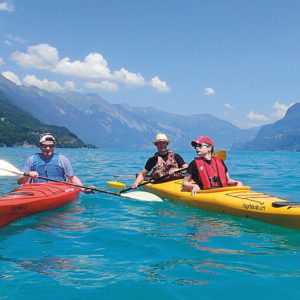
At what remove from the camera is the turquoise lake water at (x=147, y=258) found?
3.33 metres

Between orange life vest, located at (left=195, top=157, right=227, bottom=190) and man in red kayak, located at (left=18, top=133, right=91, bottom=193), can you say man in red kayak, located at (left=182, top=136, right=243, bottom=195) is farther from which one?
man in red kayak, located at (left=18, top=133, right=91, bottom=193)

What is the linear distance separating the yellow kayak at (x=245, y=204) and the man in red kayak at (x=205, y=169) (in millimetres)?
250

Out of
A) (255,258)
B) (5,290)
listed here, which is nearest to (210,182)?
(255,258)

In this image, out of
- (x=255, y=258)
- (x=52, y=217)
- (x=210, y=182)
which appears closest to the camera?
(x=255, y=258)

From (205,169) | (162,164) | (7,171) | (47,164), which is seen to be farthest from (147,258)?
(162,164)

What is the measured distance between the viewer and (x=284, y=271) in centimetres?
381

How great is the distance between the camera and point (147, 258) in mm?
4324

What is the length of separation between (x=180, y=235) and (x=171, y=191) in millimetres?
3395

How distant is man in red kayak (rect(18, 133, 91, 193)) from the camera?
793cm

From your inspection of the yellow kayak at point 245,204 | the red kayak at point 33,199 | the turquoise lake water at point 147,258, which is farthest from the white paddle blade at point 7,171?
the yellow kayak at point 245,204

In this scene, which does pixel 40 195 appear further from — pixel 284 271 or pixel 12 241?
pixel 284 271

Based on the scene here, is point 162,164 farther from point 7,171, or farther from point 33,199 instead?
point 7,171

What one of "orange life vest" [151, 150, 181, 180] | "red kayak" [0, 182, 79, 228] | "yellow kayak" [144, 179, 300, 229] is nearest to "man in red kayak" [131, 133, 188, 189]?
"orange life vest" [151, 150, 181, 180]

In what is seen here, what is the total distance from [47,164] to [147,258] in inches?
190
